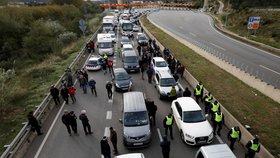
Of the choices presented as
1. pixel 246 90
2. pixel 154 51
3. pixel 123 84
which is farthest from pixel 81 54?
pixel 246 90

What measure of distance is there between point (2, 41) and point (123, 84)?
2615cm

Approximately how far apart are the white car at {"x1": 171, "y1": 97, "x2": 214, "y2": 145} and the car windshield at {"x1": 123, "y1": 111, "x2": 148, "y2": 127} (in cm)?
203

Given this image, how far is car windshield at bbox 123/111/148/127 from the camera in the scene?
12.7m

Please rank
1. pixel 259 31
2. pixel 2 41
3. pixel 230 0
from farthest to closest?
pixel 230 0 → pixel 259 31 → pixel 2 41

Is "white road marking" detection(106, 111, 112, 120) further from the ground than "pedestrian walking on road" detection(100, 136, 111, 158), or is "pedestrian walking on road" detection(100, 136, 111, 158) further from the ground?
"pedestrian walking on road" detection(100, 136, 111, 158)

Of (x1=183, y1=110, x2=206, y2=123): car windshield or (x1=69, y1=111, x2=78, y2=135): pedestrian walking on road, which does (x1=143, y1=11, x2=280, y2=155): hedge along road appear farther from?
(x1=69, y1=111, x2=78, y2=135): pedestrian walking on road

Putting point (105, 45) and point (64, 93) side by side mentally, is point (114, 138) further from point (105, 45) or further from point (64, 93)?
point (105, 45)

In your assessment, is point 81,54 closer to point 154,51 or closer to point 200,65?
point 154,51

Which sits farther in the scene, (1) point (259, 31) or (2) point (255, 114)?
(1) point (259, 31)

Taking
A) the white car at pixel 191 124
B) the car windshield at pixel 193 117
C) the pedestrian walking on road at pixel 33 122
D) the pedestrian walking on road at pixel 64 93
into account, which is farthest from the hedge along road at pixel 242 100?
the pedestrian walking on road at pixel 33 122

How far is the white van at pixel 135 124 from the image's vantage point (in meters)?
12.1

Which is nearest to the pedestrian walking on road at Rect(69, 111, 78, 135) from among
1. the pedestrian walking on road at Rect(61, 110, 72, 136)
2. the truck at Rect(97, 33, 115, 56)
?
the pedestrian walking on road at Rect(61, 110, 72, 136)

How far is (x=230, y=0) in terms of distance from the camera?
74062 mm

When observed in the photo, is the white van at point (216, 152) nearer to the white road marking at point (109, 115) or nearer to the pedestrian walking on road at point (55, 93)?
the white road marking at point (109, 115)
